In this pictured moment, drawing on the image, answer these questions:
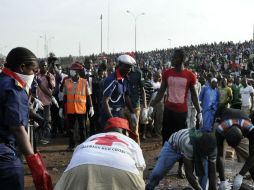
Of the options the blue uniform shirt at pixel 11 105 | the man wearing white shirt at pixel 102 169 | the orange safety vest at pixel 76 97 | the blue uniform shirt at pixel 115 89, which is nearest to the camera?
the man wearing white shirt at pixel 102 169

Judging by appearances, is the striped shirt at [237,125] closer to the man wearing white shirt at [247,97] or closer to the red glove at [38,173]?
the red glove at [38,173]

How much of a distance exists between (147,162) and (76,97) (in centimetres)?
194

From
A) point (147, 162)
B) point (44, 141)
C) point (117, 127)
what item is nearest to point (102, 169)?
point (117, 127)

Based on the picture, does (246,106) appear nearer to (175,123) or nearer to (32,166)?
(175,123)

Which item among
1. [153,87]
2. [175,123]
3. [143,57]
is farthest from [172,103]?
[143,57]

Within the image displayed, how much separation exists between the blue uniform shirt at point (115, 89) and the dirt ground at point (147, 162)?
3.94 ft

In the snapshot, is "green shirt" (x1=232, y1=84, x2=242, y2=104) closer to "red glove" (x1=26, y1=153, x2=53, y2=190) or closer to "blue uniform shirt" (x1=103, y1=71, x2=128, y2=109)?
"blue uniform shirt" (x1=103, y1=71, x2=128, y2=109)

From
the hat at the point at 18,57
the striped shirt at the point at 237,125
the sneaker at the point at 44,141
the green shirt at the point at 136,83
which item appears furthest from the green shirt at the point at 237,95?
the hat at the point at 18,57

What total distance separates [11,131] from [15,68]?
1.70 feet

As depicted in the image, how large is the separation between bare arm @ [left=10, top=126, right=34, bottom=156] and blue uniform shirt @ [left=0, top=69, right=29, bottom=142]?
0.03 m

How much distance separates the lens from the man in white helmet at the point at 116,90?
6.68 metres

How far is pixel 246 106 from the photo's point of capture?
15.0 m

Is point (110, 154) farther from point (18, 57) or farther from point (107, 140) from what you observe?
point (18, 57)

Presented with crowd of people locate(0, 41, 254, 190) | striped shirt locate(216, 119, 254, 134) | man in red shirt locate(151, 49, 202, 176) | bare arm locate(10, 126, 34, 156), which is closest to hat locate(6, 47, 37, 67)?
crowd of people locate(0, 41, 254, 190)
